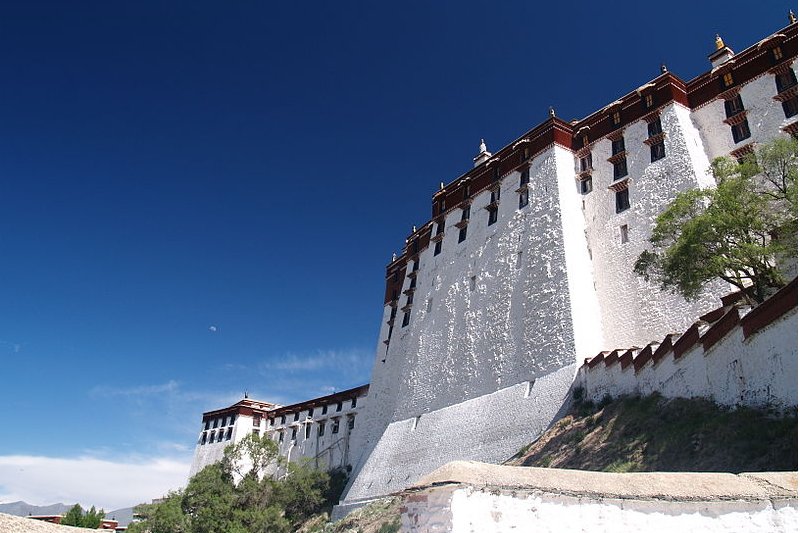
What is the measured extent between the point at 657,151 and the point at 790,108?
3.92 meters

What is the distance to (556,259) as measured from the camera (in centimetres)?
2070

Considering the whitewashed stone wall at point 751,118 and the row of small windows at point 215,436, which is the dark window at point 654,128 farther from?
the row of small windows at point 215,436

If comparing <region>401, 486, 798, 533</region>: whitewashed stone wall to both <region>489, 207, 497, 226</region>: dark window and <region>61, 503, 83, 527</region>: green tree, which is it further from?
<region>61, 503, 83, 527</region>: green tree

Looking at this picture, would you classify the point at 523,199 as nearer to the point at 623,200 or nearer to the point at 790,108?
the point at 623,200

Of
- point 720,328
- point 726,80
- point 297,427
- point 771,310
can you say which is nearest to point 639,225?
point 726,80

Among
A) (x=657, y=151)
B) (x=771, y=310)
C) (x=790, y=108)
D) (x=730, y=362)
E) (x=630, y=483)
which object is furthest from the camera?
(x=657, y=151)

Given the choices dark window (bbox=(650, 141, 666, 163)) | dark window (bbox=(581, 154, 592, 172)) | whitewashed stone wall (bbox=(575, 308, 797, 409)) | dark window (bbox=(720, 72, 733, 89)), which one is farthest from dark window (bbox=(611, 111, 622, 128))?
whitewashed stone wall (bbox=(575, 308, 797, 409))

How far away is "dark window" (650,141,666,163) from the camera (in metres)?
20.2

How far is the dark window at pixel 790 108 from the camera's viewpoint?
17688 millimetres

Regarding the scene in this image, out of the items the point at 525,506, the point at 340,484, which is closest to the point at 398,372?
the point at 340,484

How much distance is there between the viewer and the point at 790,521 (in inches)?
213

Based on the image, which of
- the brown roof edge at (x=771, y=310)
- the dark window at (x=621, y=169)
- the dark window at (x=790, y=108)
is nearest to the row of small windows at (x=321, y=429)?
the dark window at (x=621, y=169)

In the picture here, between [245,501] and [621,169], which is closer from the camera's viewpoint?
[621,169]

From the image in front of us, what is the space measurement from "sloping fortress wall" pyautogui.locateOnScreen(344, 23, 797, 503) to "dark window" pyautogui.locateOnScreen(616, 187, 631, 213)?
0.16ft
